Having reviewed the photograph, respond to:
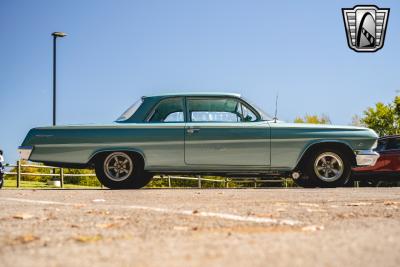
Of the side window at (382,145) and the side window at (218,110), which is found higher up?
the side window at (218,110)

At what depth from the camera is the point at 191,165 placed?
8.96m

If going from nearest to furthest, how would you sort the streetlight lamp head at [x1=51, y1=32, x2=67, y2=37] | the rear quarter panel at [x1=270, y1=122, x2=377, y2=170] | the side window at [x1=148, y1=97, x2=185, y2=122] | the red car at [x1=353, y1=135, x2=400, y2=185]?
the rear quarter panel at [x1=270, y1=122, x2=377, y2=170], the side window at [x1=148, y1=97, x2=185, y2=122], the red car at [x1=353, y1=135, x2=400, y2=185], the streetlight lamp head at [x1=51, y1=32, x2=67, y2=37]

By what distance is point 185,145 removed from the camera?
8.94 m

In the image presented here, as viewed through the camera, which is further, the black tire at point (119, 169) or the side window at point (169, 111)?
the side window at point (169, 111)

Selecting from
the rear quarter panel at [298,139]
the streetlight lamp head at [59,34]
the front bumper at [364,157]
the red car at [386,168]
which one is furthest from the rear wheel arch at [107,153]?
the streetlight lamp head at [59,34]

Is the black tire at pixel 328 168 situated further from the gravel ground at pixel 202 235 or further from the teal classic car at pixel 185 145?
the gravel ground at pixel 202 235

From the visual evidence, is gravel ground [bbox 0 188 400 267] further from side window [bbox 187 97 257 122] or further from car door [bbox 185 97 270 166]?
side window [bbox 187 97 257 122]

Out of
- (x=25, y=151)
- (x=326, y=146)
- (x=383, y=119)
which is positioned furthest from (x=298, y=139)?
(x=383, y=119)

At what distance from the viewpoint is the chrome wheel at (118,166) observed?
8.97m

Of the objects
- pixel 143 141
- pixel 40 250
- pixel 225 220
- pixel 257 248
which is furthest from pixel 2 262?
pixel 143 141

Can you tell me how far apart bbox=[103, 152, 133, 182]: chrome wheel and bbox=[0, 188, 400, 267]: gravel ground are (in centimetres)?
326

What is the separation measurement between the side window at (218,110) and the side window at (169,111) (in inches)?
6.3

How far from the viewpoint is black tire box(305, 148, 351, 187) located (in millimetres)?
9195

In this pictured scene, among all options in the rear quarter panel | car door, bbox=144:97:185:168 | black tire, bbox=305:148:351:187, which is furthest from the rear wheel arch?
black tire, bbox=305:148:351:187
